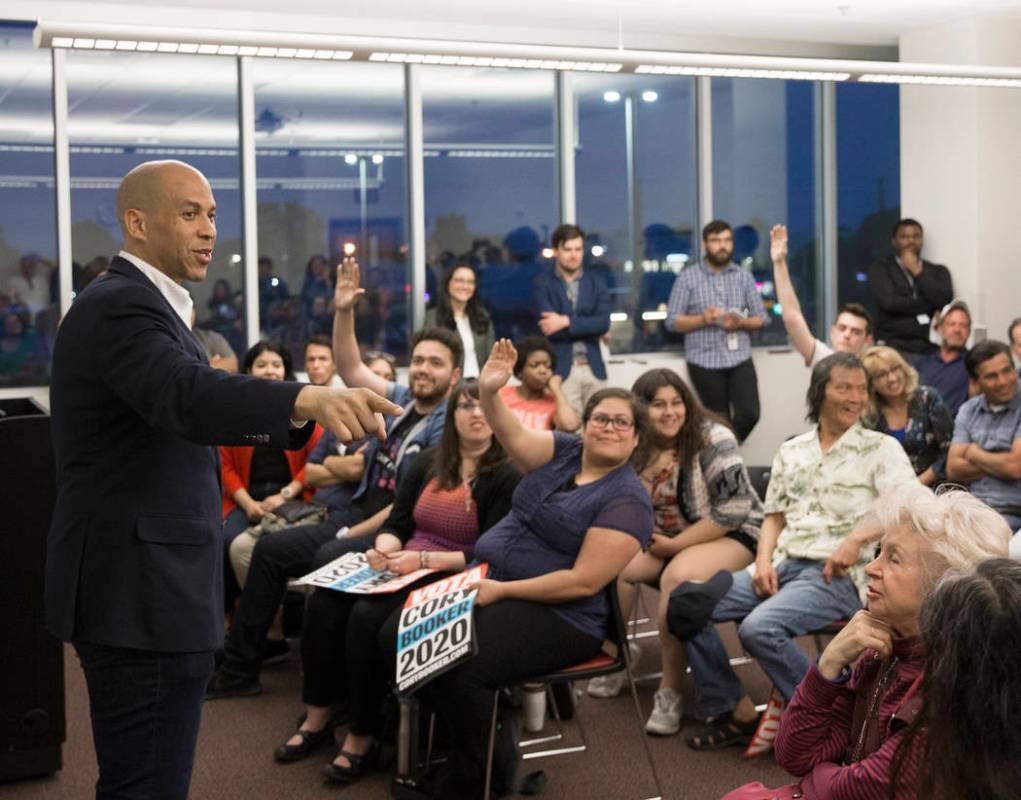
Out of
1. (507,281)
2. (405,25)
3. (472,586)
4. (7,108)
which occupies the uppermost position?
(405,25)

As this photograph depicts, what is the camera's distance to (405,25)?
8.28 meters

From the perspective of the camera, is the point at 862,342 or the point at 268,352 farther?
the point at 862,342

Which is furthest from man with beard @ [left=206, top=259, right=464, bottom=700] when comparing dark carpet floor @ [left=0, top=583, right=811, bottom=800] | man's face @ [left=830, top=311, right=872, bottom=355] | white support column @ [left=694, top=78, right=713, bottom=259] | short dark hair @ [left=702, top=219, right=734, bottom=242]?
white support column @ [left=694, top=78, right=713, bottom=259]

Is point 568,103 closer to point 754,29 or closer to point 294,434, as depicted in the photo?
point 754,29

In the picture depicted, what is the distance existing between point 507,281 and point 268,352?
3326 millimetres

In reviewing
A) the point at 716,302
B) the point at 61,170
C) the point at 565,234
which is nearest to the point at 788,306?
the point at 565,234

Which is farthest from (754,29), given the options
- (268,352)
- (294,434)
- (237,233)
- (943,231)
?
(294,434)

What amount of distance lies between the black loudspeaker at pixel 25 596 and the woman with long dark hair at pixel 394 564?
740 mm

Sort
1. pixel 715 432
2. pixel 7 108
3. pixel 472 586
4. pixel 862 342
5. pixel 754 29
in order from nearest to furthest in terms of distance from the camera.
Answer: pixel 472 586
pixel 715 432
pixel 862 342
pixel 7 108
pixel 754 29

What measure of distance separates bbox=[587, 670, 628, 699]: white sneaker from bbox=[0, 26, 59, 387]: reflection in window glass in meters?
4.45

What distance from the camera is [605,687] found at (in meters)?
4.64

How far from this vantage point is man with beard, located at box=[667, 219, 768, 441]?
870 cm

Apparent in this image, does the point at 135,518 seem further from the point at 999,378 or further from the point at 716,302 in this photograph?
the point at 716,302

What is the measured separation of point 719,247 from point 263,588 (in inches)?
189
